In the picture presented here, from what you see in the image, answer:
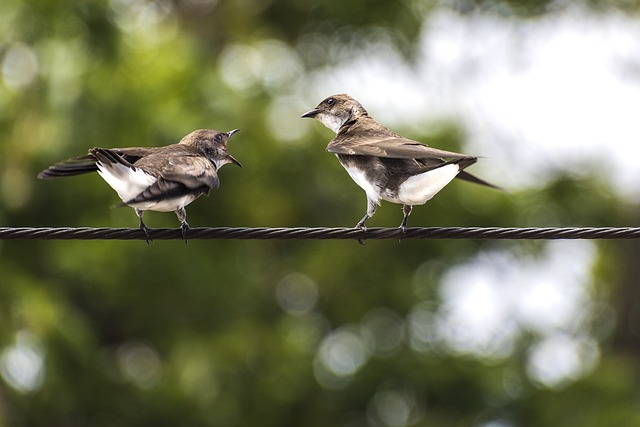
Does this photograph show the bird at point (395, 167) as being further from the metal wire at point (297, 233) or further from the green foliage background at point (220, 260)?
the green foliage background at point (220, 260)

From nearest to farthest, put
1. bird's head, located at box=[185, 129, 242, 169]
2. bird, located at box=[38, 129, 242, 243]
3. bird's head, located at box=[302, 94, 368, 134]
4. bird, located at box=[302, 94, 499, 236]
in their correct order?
bird, located at box=[38, 129, 242, 243] < bird, located at box=[302, 94, 499, 236] < bird's head, located at box=[185, 129, 242, 169] < bird's head, located at box=[302, 94, 368, 134]

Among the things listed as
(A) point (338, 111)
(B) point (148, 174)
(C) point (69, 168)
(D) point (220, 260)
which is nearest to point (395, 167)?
(A) point (338, 111)

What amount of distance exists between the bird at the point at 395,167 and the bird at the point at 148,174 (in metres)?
0.93

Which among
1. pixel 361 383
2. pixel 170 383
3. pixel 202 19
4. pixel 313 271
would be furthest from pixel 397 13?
pixel 170 383

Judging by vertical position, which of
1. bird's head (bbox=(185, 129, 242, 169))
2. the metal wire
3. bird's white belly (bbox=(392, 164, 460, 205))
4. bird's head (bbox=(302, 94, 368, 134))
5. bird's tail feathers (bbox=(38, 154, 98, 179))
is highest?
bird's head (bbox=(302, 94, 368, 134))

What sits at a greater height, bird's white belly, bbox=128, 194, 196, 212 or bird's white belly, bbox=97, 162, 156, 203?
bird's white belly, bbox=97, 162, 156, 203

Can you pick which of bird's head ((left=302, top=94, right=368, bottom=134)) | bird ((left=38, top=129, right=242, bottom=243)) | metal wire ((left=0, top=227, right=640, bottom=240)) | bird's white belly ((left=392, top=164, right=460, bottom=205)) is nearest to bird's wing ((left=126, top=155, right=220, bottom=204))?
bird ((left=38, top=129, right=242, bottom=243))

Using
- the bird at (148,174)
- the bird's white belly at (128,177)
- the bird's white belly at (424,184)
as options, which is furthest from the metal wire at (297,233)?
the bird's white belly at (424,184)

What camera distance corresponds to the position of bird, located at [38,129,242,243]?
256 inches

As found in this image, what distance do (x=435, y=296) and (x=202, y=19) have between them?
20.3 feet

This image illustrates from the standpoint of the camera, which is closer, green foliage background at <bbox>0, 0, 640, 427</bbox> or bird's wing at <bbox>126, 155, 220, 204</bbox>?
bird's wing at <bbox>126, 155, 220, 204</bbox>

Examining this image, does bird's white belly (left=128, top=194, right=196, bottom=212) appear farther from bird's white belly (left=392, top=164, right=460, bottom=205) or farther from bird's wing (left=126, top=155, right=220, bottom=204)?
bird's white belly (left=392, top=164, right=460, bottom=205)

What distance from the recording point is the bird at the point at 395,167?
7.10m

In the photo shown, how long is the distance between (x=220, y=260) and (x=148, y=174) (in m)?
8.72
